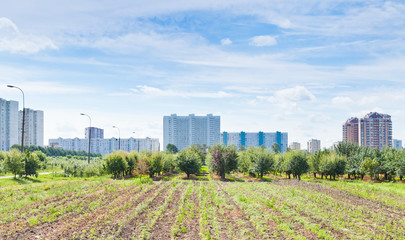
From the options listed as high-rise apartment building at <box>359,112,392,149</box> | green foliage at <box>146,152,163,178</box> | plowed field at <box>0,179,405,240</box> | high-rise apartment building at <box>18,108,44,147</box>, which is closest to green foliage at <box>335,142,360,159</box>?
green foliage at <box>146,152,163,178</box>

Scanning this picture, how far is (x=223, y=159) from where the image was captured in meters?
48.4

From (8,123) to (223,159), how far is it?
149 meters

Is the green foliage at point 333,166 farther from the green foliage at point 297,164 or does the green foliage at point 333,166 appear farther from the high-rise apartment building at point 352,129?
the high-rise apartment building at point 352,129

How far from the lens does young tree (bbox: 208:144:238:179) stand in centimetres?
4844

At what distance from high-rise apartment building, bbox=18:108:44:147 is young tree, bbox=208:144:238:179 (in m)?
155

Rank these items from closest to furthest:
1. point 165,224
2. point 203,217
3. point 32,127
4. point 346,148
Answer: point 165,224
point 203,217
point 346,148
point 32,127

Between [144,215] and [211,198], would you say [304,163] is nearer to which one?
[211,198]

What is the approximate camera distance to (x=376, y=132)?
159375 mm

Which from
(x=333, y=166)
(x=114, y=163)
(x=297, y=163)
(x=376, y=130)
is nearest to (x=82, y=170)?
(x=114, y=163)

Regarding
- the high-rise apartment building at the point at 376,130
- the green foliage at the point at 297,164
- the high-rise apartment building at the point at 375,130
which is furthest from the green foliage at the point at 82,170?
the high-rise apartment building at the point at 376,130

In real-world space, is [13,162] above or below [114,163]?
above

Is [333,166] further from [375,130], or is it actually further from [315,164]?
[375,130]

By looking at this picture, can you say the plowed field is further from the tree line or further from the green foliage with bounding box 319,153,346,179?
the green foliage with bounding box 319,153,346,179

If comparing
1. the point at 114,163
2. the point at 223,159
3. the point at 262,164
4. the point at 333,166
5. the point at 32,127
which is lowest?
the point at 333,166
